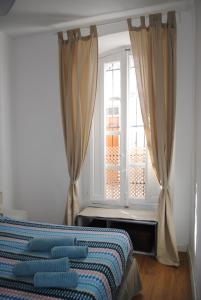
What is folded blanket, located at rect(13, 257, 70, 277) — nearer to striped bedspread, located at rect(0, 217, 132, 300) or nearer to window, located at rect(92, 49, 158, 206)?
striped bedspread, located at rect(0, 217, 132, 300)

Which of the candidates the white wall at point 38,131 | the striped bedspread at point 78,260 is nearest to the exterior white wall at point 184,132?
the striped bedspread at point 78,260

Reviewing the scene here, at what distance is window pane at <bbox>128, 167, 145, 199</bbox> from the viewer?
3.56 meters

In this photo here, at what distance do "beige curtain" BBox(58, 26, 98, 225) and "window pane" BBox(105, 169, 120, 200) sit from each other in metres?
0.51

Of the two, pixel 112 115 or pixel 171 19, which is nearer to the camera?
pixel 171 19

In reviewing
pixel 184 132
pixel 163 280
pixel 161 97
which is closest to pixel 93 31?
pixel 161 97

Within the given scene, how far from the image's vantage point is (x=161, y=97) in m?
2.92

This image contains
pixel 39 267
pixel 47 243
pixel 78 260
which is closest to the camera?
pixel 39 267

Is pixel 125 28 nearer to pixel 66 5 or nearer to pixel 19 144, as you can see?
pixel 66 5

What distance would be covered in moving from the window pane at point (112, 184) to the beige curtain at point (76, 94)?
51 cm

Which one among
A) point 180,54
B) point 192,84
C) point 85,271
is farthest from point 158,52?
point 85,271

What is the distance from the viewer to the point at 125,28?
3.17m

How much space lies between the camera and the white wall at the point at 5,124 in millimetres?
3604

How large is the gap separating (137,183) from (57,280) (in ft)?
7.34

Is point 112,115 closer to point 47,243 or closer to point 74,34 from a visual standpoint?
→ point 74,34
